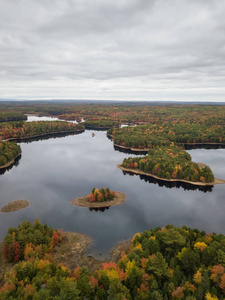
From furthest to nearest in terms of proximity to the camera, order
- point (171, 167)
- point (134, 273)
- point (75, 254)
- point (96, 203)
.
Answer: point (171, 167)
point (96, 203)
point (75, 254)
point (134, 273)

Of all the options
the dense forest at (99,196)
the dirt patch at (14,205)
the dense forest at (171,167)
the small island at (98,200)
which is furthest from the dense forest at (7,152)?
the dense forest at (171,167)

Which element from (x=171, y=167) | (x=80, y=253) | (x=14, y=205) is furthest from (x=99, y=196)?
(x=171, y=167)

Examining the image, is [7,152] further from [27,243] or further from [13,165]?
[27,243]

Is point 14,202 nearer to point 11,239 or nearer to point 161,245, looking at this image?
point 11,239

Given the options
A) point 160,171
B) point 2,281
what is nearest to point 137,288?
point 2,281

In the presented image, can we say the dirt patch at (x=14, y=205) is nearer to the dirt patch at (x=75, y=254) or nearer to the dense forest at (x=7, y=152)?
the dirt patch at (x=75, y=254)

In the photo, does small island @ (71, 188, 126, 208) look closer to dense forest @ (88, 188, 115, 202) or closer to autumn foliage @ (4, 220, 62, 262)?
dense forest @ (88, 188, 115, 202)
